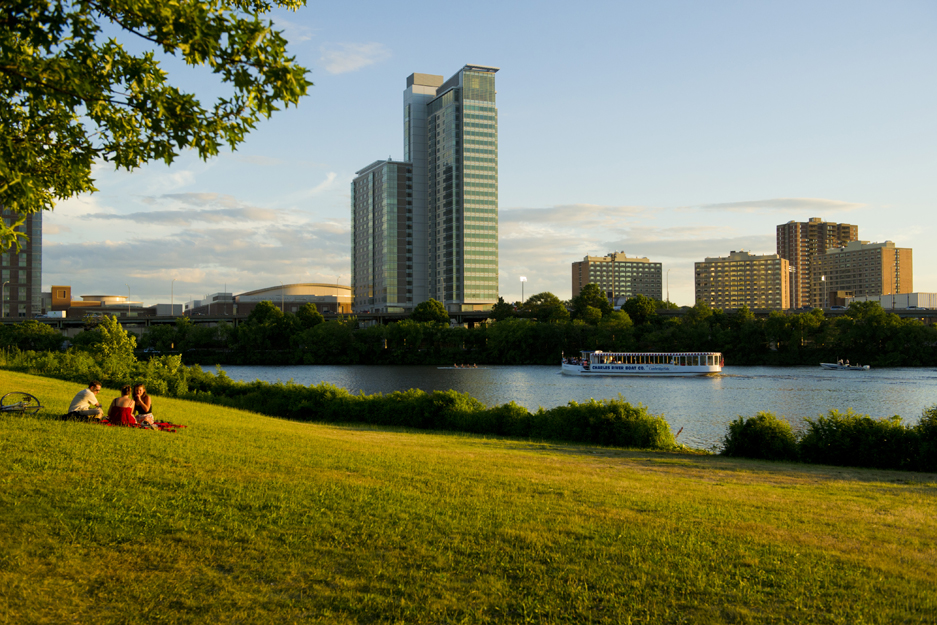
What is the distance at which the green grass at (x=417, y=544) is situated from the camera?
732 centimetres

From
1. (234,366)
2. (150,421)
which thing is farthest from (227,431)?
(234,366)

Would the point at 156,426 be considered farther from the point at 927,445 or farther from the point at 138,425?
the point at 927,445

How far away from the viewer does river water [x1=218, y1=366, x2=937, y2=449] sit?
52531mm

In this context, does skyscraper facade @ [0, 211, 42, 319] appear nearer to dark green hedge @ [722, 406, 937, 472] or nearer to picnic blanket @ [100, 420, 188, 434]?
picnic blanket @ [100, 420, 188, 434]

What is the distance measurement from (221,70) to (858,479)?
19693 millimetres

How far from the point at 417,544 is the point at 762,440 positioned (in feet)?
→ 68.4

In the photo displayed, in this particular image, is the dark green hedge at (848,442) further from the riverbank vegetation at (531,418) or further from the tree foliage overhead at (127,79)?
the tree foliage overhead at (127,79)

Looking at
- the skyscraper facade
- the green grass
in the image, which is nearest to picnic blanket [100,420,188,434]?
the green grass

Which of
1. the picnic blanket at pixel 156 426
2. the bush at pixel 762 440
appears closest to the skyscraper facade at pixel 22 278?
the picnic blanket at pixel 156 426

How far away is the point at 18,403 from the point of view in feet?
61.7

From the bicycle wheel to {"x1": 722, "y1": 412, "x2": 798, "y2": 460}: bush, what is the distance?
929 inches

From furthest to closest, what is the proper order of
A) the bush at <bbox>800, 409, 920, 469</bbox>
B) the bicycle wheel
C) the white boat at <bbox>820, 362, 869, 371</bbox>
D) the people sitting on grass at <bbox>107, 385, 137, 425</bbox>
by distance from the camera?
the white boat at <bbox>820, 362, 869, 371</bbox>
the bush at <bbox>800, 409, 920, 469</bbox>
the people sitting on grass at <bbox>107, 385, 137, 425</bbox>
the bicycle wheel

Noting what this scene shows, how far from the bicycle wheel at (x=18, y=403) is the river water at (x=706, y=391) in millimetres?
28600

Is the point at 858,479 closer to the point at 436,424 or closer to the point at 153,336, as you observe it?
the point at 436,424
